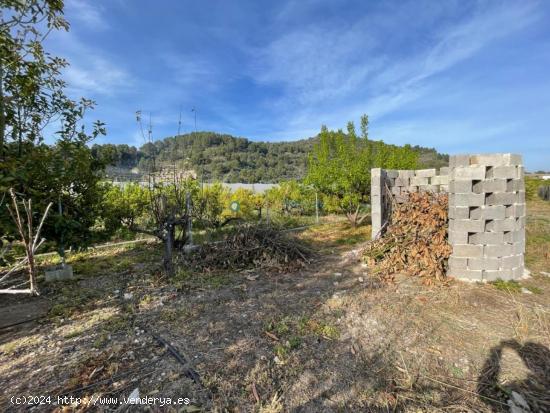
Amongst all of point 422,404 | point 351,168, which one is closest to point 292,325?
point 422,404

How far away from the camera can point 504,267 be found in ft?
15.3

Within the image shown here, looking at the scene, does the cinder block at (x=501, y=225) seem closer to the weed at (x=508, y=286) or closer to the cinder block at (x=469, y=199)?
the cinder block at (x=469, y=199)

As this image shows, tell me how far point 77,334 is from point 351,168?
888 centimetres

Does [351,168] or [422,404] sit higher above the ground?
[351,168]

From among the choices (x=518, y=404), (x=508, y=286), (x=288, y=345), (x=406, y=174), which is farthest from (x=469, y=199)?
(x=288, y=345)

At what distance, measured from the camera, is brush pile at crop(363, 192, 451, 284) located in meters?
5.01

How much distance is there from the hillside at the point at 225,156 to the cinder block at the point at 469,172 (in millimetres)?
6280

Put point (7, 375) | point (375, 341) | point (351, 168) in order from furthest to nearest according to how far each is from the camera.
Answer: point (351, 168) → point (375, 341) → point (7, 375)

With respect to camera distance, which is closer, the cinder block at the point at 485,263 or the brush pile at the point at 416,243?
the cinder block at the point at 485,263

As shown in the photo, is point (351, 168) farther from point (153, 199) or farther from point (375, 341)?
point (375, 341)

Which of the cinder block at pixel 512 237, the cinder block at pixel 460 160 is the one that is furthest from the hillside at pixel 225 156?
the cinder block at pixel 512 237

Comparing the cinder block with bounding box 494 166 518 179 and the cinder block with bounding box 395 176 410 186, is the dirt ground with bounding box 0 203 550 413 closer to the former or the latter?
the cinder block with bounding box 494 166 518 179

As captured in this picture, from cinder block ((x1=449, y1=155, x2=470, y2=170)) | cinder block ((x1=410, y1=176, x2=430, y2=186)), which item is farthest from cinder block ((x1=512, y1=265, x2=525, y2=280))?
cinder block ((x1=410, y1=176, x2=430, y2=186))

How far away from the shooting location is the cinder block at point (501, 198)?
15.1 ft
